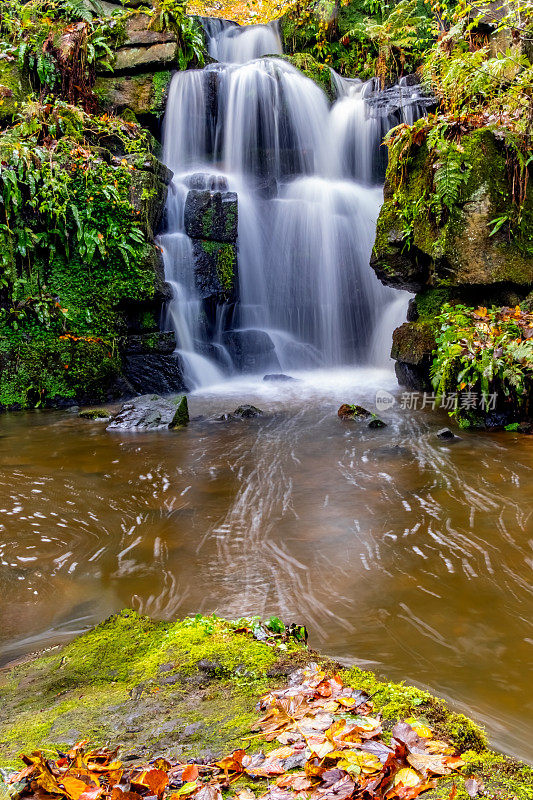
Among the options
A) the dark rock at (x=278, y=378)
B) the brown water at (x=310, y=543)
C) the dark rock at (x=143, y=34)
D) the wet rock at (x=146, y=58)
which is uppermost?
the dark rock at (x=143, y=34)

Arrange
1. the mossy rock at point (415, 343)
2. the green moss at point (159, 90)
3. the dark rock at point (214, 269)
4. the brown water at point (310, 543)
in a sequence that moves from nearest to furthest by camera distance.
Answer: the brown water at point (310, 543)
the mossy rock at point (415, 343)
the dark rock at point (214, 269)
the green moss at point (159, 90)

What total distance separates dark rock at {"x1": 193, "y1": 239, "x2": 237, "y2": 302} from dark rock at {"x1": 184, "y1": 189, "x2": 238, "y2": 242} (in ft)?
0.65

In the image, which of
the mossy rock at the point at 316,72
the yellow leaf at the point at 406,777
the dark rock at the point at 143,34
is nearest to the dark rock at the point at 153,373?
the dark rock at the point at 143,34

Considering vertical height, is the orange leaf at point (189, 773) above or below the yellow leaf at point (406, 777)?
below

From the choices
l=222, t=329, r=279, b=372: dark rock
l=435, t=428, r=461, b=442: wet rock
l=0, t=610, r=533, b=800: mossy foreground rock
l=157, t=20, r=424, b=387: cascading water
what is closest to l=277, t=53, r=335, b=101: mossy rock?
l=157, t=20, r=424, b=387: cascading water

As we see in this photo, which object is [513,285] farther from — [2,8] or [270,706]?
[2,8]

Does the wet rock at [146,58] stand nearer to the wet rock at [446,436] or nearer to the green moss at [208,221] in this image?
the green moss at [208,221]

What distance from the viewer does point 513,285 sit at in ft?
24.7

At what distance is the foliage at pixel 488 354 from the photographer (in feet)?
21.0

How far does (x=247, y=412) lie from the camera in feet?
26.9

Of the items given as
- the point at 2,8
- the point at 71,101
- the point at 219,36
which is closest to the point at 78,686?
the point at 71,101

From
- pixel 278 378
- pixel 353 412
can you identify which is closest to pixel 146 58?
pixel 278 378

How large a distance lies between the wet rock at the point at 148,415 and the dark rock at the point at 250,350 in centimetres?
355

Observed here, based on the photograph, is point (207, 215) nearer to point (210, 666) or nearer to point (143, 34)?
point (143, 34)
